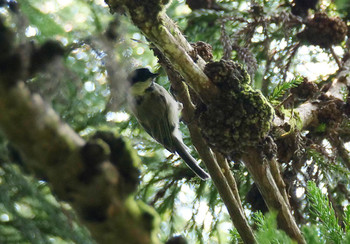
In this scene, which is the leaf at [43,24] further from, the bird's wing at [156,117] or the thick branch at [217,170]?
the bird's wing at [156,117]

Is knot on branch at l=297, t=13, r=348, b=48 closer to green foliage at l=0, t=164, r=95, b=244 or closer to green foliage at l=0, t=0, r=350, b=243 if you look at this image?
green foliage at l=0, t=0, r=350, b=243

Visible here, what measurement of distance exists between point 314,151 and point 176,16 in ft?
5.27

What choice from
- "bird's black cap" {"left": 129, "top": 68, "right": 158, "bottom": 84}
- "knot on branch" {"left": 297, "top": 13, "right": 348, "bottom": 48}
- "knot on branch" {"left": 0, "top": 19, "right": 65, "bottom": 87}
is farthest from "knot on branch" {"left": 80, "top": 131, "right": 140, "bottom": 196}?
"knot on branch" {"left": 297, "top": 13, "right": 348, "bottom": 48}

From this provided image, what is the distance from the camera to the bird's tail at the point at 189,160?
284cm

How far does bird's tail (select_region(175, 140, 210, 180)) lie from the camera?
9.33ft

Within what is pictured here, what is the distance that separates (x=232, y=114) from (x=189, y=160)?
3.43 ft

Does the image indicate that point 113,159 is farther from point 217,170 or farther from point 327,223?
point 217,170

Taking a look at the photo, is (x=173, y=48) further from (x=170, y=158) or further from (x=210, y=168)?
(x=170, y=158)

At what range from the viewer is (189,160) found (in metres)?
2.97

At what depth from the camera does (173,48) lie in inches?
71.7

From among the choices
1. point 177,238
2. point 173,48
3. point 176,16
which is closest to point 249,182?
point 176,16

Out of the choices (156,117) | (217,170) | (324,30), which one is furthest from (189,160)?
(324,30)

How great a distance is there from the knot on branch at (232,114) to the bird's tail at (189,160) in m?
0.83

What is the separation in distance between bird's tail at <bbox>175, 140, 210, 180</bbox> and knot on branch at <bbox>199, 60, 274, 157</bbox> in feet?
2.73
